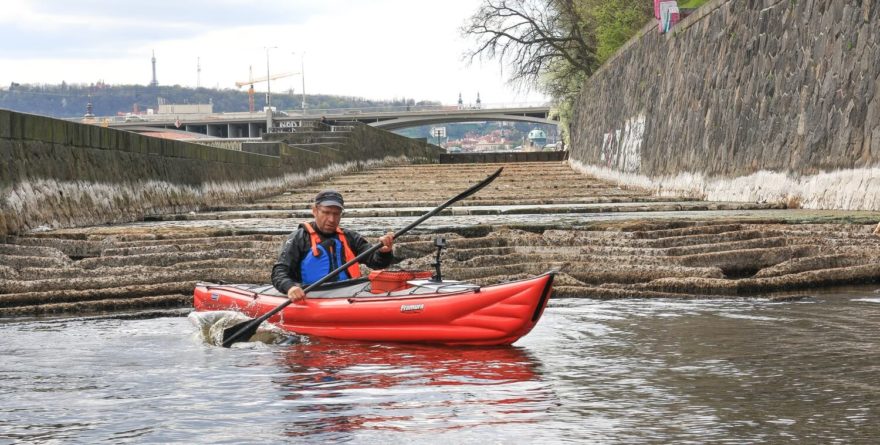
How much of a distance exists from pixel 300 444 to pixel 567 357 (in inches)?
112

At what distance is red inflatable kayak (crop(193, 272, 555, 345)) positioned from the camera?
8.08 meters

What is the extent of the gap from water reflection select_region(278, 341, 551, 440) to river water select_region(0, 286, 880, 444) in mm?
16

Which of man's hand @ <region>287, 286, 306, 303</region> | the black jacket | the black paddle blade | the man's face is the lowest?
the black paddle blade

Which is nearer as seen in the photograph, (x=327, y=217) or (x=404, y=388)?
(x=404, y=388)

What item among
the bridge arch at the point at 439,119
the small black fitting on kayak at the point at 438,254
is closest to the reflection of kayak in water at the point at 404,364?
the small black fitting on kayak at the point at 438,254

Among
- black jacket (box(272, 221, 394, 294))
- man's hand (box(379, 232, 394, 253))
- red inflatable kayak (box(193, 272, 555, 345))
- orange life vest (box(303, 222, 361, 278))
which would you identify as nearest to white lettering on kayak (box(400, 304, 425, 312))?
red inflatable kayak (box(193, 272, 555, 345))

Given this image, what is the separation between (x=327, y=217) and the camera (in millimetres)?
9625

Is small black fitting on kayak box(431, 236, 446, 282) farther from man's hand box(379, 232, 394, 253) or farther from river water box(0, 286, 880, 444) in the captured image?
river water box(0, 286, 880, 444)

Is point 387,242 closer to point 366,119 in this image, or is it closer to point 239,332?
point 239,332

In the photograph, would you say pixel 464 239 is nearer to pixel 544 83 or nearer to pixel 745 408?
pixel 745 408

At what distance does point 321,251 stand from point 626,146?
21.8 metres

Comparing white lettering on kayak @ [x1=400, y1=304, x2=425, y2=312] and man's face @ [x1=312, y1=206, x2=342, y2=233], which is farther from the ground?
man's face @ [x1=312, y1=206, x2=342, y2=233]

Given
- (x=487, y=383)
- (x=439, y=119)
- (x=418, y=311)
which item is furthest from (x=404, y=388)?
(x=439, y=119)

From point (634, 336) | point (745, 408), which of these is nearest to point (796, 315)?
point (634, 336)
